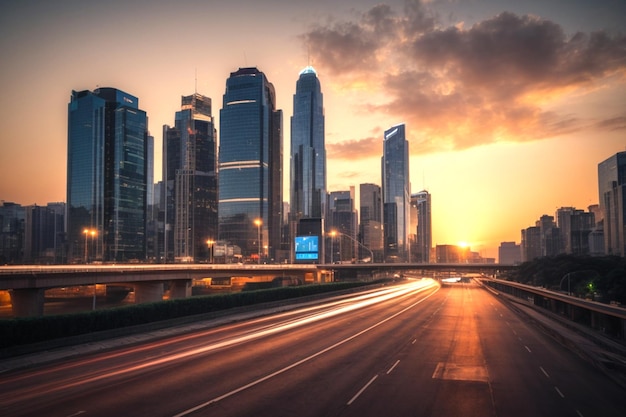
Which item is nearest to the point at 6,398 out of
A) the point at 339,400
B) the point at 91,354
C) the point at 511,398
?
the point at 91,354

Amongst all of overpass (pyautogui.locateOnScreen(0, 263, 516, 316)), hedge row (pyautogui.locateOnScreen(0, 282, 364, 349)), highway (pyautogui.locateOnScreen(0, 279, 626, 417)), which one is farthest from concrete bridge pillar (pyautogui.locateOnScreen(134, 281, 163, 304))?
highway (pyautogui.locateOnScreen(0, 279, 626, 417))

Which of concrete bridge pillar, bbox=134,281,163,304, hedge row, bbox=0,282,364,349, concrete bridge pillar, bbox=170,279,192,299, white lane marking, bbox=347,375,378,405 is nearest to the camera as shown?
white lane marking, bbox=347,375,378,405

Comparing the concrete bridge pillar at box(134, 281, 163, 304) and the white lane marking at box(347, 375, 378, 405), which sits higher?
the white lane marking at box(347, 375, 378, 405)

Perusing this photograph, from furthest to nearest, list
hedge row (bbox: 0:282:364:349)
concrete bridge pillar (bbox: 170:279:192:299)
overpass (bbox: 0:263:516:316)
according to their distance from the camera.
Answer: concrete bridge pillar (bbox: 170:279:192:299), overpass (bbox: 0:263:516:316), hedge row (bbox: 0:282:364:349)

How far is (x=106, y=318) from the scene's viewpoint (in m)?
32.9

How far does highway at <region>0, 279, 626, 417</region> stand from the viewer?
1694 centimetres

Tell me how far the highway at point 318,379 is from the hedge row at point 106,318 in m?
3.51

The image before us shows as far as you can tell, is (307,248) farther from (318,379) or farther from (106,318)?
(318,379)

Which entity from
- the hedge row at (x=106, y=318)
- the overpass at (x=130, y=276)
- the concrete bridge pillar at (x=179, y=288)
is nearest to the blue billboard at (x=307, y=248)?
the overpass at (x=130, y=276)

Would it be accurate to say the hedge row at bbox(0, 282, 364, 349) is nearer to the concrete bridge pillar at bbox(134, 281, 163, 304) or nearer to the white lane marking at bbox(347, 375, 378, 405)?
the white lane marking at bbox(347, 375, 378, 405)

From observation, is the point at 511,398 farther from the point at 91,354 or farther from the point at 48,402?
the point at 91,354

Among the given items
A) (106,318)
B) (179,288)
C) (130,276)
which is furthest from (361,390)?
(179,288)

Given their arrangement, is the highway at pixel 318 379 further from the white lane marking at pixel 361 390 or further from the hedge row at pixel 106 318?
the hedge row at pixel 106 318

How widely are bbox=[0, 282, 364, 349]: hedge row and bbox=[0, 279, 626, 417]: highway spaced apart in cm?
351
